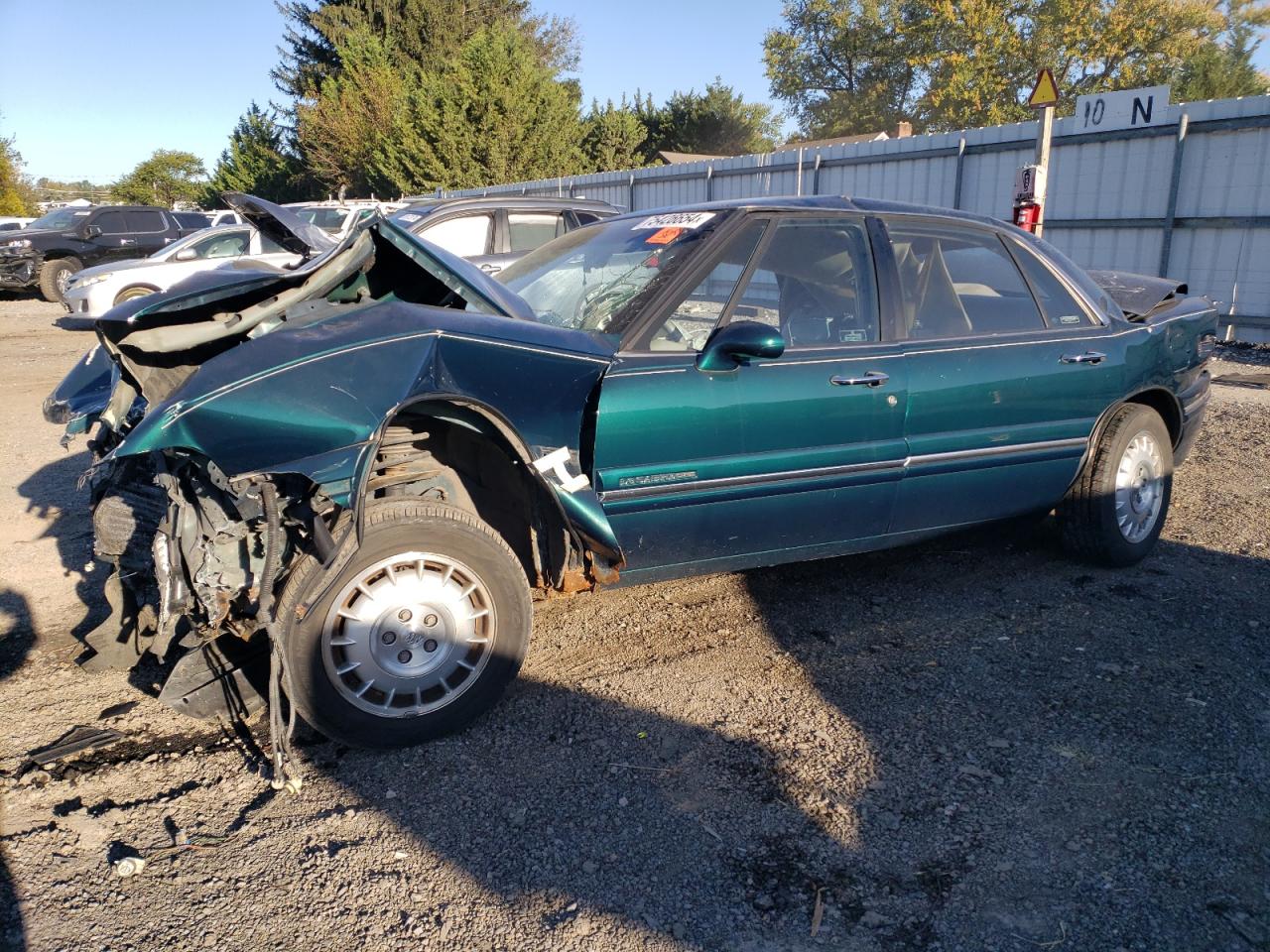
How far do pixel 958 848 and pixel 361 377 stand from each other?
7.22 feet

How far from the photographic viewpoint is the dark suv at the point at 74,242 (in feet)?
63.3

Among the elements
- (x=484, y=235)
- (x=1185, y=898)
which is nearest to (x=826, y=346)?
(x=1185, y=898)

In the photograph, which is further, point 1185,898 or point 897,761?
point 897,761

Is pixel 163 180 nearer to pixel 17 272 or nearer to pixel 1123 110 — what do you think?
pixel 17 272

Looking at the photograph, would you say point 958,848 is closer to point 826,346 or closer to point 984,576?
point 826,346

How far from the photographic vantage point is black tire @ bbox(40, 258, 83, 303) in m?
19.6

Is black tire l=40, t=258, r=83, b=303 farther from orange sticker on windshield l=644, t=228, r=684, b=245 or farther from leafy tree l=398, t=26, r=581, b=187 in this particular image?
orange sticker on windshield l=644, t=228, r=684, b=245

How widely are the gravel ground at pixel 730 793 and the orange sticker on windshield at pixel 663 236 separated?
1.63m

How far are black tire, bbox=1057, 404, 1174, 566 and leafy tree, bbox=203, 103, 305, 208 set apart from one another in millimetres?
40952

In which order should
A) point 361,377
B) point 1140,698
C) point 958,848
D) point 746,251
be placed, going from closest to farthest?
point 958,848 → point 361,377 → point 1140,698 → point 746,251

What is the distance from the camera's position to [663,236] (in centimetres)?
392

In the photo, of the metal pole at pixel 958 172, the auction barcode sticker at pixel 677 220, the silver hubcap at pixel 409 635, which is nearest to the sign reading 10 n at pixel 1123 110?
the metal pole at pixel 958 172

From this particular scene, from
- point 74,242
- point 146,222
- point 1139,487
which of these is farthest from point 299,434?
point 146,222

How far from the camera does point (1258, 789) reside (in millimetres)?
2885
